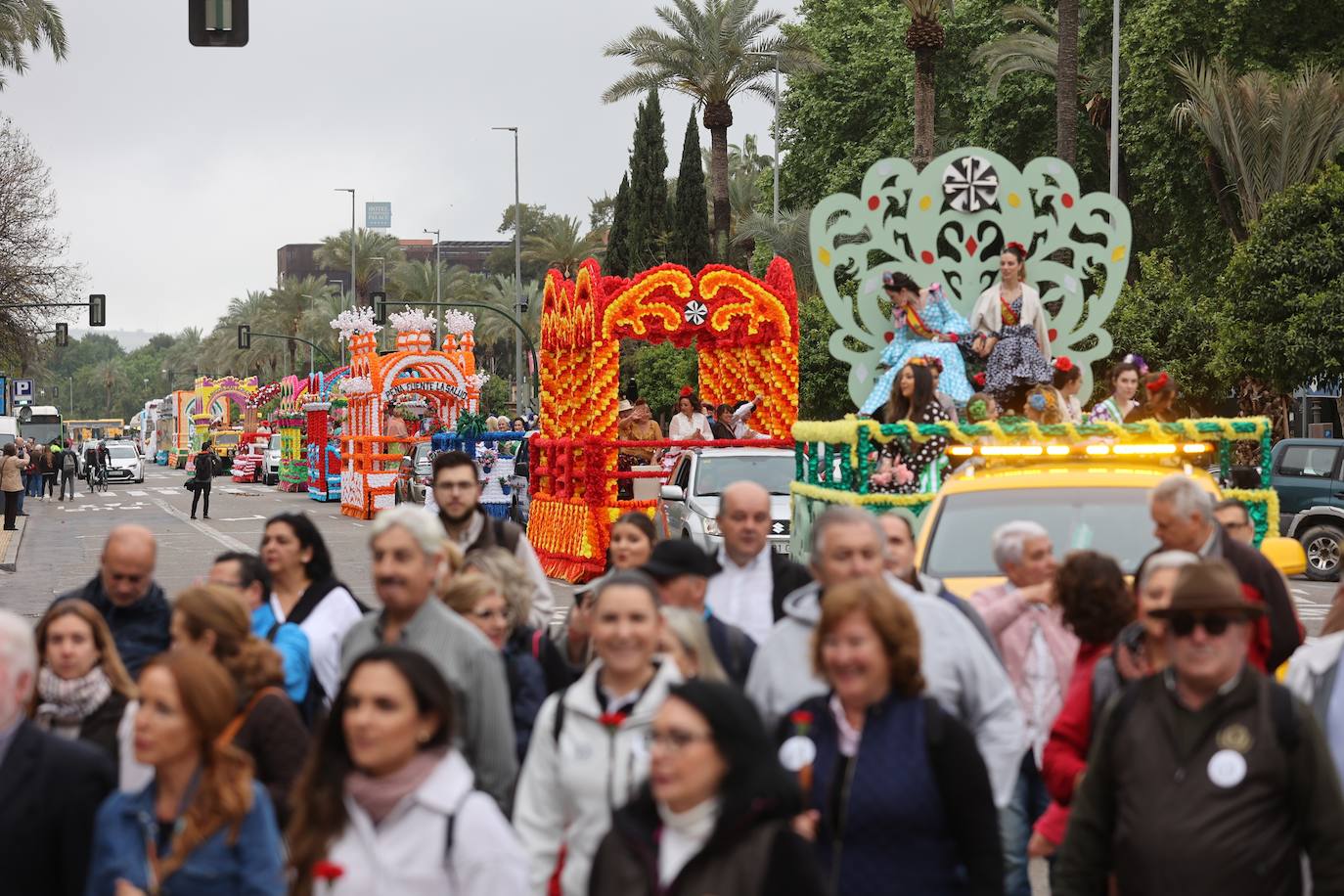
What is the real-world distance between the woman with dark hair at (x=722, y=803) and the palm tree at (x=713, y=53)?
157 feet

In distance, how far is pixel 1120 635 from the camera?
5.45 meters

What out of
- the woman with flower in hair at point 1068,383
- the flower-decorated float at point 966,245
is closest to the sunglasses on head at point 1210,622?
the woman with flower in hair at point 1068,383

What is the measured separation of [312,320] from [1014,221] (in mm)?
84488

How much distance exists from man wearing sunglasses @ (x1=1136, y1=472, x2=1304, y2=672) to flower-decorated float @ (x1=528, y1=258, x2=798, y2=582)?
1390cm

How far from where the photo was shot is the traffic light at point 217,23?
14.4 meters

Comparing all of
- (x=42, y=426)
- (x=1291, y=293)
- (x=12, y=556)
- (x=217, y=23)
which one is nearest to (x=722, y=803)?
(x=217, y=23)

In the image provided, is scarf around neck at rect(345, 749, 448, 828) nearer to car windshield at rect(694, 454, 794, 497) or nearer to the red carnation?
the red carnation

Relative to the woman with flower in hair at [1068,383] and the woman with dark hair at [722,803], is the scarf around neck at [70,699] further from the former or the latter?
the woman with flower in hair at [1068,383]

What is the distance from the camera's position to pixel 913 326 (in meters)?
12.7

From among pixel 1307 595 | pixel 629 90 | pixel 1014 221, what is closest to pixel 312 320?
pixel 629 90

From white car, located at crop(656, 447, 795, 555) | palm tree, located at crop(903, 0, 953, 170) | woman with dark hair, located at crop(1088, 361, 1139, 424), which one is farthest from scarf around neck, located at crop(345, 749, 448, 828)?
palm tree, located at crop(903, 0, 953, 170)

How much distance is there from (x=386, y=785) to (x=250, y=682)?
1.19 m

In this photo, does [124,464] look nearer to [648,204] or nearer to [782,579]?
[648,204]

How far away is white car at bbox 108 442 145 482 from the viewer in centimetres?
7069
